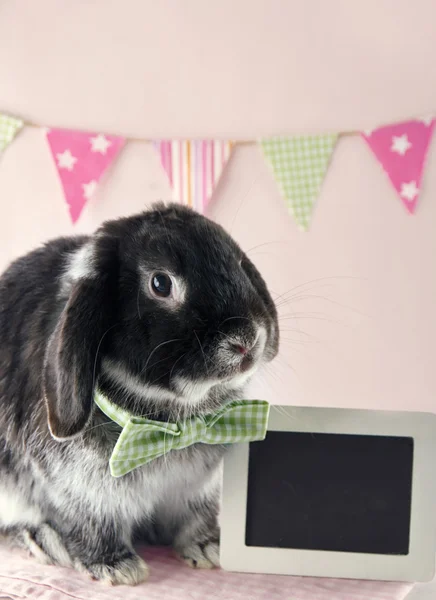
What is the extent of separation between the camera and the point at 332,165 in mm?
1616

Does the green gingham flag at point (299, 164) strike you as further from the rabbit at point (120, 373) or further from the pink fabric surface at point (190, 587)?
the pink fabric surface at point (190, 587)

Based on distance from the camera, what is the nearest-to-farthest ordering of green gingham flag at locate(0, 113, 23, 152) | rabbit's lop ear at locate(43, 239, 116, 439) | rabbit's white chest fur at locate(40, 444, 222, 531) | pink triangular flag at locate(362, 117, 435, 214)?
rabbit's lop ear at locate(43, 239, 116, 439) < rabbit's white chest fur at locate(40, 444, 222, 531) < pink triangular flag at locate(362, 117, 435, 214) < green gingham flag at locate(0, 113, 23, 152)

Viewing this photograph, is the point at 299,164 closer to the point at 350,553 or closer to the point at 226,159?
the point at 226,159

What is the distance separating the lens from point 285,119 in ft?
5.32

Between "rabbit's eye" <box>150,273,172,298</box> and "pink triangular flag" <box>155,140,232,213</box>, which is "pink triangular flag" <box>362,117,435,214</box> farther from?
"rabbit's eye" <box>150,273,172,298</box>

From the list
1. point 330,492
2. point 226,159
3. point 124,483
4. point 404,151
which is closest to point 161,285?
point 124,483

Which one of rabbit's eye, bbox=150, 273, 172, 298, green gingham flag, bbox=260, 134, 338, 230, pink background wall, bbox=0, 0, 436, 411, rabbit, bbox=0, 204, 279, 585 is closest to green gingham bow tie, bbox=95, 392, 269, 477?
rabbit, bbox=0, 204, 279, 585

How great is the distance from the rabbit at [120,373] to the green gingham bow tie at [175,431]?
0.06 ft

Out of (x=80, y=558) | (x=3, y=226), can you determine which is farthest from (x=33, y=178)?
(x=80, y=558)

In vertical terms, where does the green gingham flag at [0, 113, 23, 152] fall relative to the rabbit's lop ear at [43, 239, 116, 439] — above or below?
above

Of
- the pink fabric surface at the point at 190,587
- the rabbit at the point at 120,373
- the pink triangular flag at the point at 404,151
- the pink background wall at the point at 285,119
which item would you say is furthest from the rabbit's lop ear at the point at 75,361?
the pink triangular flag at the point at 404,151

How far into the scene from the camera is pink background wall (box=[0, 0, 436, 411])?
5.24 ft

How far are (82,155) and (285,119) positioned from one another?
0.51 metres

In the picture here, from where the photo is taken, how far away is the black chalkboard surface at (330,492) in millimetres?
940
